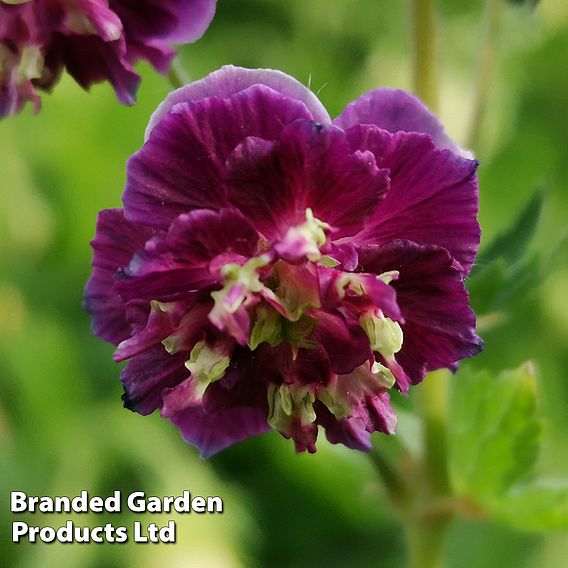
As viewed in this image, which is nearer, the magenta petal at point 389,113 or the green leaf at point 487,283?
the magenta petal at point 389,113

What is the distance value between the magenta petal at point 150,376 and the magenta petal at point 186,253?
65mm

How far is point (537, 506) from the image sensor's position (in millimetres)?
1253

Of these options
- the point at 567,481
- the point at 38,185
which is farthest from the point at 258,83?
the point at 38,185

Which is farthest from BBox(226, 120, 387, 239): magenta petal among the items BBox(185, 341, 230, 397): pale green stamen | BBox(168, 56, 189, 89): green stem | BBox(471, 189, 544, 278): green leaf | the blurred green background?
the blurred green background

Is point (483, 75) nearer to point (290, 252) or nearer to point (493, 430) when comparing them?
point (493, 430)

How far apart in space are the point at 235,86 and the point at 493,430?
25.3 inches

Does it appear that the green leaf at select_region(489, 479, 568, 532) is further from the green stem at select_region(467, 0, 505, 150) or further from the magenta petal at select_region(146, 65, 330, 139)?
the magenta petal at select_region(146, 65, 330, 139)

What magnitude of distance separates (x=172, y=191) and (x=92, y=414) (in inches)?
63.0

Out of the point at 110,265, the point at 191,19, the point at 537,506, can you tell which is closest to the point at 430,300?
the point at 110,265

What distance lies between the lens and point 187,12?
102 centimetres

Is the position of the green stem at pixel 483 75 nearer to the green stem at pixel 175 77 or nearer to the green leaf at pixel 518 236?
the green leaf at pixel 518 236

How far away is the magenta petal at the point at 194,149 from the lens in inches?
31.1

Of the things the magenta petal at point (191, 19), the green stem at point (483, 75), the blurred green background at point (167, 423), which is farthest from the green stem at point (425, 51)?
the blurred green background at point (167, 423)

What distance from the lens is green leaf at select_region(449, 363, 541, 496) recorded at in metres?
1.21
